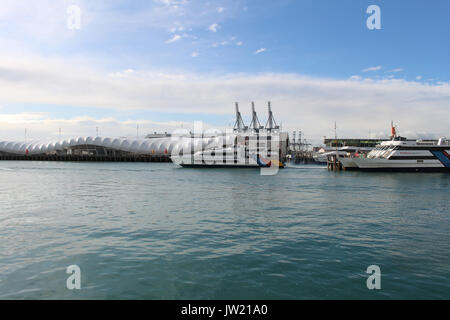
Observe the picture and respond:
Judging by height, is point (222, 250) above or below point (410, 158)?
below

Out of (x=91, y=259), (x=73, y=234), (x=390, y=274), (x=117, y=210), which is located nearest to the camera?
(x=390, y=274)

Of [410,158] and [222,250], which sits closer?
[222,250]

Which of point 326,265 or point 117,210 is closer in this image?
point 326,265

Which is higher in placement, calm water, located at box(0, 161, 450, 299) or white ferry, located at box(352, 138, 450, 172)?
white ferry, located at box(352, 138, 450, 172)

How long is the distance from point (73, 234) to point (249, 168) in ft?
172

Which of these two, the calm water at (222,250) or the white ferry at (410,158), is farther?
the white ferry at (410,158)

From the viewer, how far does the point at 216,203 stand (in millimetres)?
20656

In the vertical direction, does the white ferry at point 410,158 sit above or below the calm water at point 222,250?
above

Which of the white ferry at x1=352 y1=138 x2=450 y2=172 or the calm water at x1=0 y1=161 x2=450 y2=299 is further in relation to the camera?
the white ferry at x1=352 y1=138 x2=450 y2=172
